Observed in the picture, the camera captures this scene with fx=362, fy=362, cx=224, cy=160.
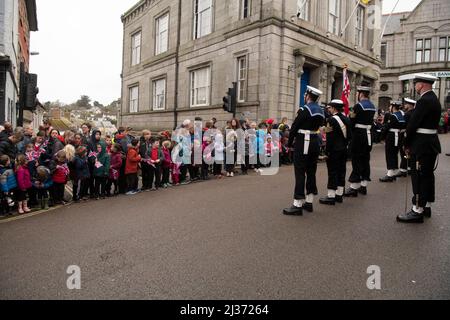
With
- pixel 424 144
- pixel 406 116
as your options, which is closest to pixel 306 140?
pixel 424 144

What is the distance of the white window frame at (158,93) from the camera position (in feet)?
83.8

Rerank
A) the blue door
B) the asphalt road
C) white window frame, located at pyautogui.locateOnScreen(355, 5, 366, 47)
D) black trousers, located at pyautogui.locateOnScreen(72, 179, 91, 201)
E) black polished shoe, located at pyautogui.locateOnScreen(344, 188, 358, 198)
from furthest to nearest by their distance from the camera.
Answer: white window frame, located at pyautogui.locateOnScreen(355, 5, 366, 47), the blue door, black trousers, located at pyautogui.locateOnScreen(72, 179, 91, 201), black polished shoe, located at pyautogui.locateOnScreen(344, 188, 358, 198), the asphalt road

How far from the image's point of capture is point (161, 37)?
2605cm

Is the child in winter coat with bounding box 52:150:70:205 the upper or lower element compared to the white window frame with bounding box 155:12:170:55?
lower

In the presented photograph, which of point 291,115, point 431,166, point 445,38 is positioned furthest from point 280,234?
point 445,38

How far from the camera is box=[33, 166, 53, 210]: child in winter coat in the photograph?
7896 mm

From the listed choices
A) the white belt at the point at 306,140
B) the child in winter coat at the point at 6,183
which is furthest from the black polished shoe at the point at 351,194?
the child in winter coat at the point at 6,183

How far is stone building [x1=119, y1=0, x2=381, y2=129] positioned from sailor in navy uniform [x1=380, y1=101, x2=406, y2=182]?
303 inches

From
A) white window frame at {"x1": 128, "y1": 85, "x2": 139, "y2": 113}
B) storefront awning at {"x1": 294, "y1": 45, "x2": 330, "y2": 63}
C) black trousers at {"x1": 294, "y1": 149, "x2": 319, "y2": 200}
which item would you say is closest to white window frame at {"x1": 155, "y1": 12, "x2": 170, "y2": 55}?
white window frame at {"x1": 128, "y1": 85, "x2": 139, "y2": 113}

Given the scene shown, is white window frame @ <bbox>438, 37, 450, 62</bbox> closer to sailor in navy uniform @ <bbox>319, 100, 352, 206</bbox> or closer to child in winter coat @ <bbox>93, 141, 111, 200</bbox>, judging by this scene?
sailor in navy uniform @ <bbox>319, 100, 352, 206</bbox>

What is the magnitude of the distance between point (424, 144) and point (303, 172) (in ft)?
6.16

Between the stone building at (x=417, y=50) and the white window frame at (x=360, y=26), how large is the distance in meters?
14.2

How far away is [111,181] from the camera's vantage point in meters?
9.55
